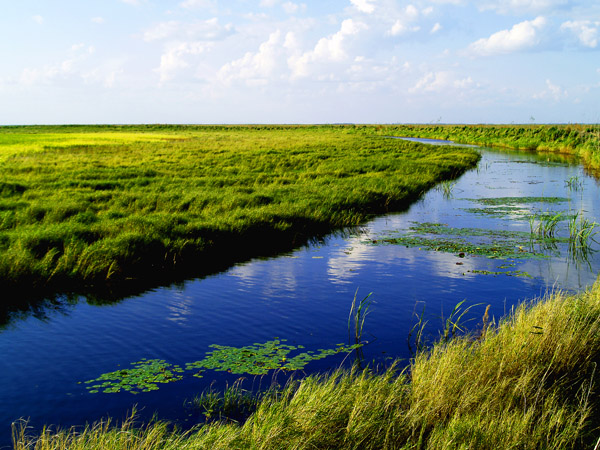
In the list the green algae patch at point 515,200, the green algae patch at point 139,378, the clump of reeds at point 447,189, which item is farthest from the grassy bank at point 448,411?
the clump of reeds at point 447,189

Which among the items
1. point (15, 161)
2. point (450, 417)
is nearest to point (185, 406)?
point (450, 417)

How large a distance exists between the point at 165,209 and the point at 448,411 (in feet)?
43.6

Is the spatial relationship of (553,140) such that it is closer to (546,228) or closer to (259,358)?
(546,228)

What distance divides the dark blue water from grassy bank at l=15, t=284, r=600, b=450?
3.35ft

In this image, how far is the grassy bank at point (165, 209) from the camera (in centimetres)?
1159

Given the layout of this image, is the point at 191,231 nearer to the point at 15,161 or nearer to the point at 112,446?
the point at 112,446

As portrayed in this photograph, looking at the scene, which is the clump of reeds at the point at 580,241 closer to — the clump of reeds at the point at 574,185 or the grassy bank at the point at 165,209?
the grassy bank at the point at 165,209

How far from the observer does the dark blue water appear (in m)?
6.62

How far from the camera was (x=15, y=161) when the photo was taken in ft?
100

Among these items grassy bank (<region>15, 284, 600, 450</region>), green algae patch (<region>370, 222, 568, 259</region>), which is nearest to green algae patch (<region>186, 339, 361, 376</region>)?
grassy bank (<region>15, 284, 600, 450</region>)

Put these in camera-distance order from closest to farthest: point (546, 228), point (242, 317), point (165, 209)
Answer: point (242, 317), point (546, 228), point (165, 209)

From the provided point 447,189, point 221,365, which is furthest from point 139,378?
point 447,189

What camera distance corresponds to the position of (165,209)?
17062 millimetres

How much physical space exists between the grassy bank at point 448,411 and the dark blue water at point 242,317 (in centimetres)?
102
